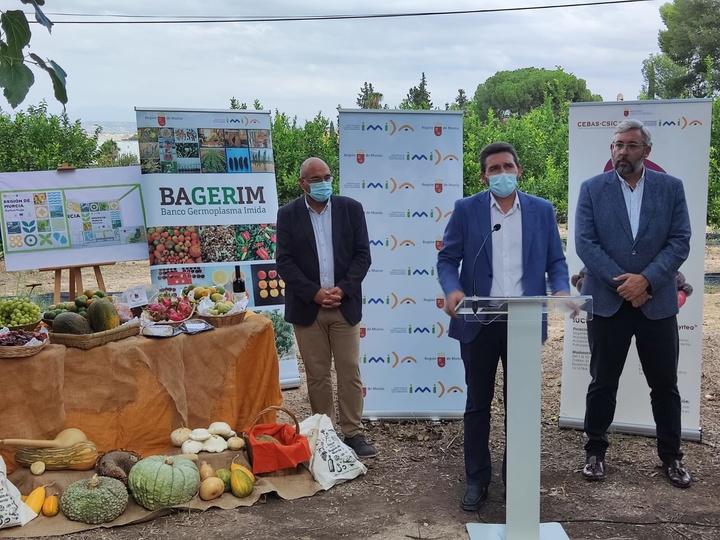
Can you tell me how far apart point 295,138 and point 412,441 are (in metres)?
6.82

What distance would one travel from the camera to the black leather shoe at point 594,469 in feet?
13.2

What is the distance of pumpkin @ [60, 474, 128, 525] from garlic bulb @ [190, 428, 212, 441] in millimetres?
532

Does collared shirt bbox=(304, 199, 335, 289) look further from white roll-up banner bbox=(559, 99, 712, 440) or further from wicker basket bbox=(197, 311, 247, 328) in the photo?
white roll-up banner bbox=(559, 99, 712, 440)

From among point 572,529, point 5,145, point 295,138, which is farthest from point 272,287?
point 5,145

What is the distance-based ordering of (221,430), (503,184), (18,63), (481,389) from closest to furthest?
(18,63), (503,184), (481,389), (221,430)

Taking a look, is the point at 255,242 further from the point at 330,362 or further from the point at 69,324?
the point at 69,324

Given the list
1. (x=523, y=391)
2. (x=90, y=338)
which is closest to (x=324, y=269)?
(x=90, y=338)

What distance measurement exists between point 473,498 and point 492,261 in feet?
4.09

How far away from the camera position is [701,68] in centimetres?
2620

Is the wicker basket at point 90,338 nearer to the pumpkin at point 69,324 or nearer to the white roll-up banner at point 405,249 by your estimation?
the pumpkin at point 69,324

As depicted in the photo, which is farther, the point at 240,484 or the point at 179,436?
the point at 179,436

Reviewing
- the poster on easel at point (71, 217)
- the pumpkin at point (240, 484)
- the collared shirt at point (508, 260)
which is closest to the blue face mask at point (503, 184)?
the collared shirt at point (508, 260)

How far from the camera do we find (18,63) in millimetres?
1373

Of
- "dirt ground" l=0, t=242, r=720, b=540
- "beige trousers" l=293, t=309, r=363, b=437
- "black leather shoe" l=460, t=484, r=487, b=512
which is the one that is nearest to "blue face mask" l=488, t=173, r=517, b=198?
"beige trousers" l=293, t=309, r=363, b=437
